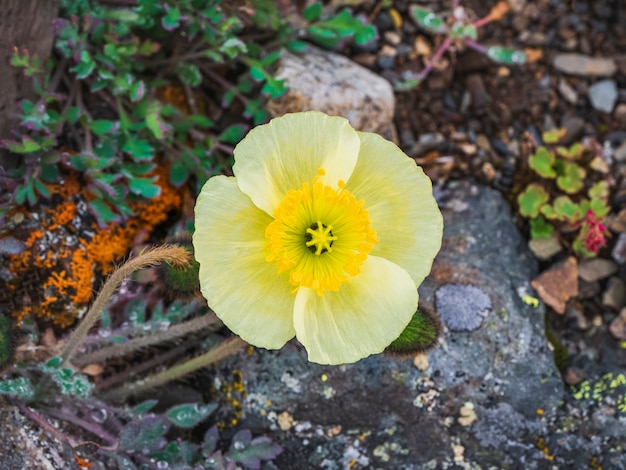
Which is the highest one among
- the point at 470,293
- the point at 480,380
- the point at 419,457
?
the point at 470,293

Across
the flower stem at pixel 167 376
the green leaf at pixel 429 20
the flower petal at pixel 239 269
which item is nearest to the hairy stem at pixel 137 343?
the flower stem at pixel 167 376

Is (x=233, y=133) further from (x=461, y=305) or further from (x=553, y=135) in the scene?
(x=553, y=135)

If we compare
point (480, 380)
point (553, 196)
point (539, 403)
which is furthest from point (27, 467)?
point (553, 196)

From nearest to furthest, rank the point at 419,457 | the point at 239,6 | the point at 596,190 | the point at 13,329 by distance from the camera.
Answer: the point at 13,329
the point at 419,457
the point at 239,6
the point at 596,190

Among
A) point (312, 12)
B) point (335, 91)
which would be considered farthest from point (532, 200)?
point (312, 12)

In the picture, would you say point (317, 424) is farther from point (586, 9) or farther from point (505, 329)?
point (586, 9)
